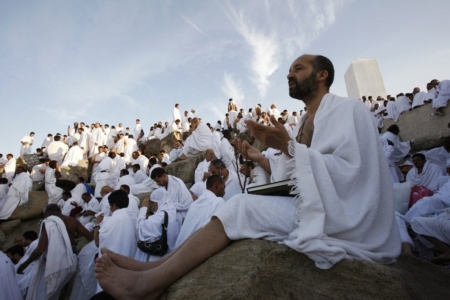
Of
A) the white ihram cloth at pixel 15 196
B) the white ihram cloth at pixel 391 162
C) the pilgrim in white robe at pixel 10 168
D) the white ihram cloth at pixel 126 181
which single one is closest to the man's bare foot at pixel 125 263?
the white ihram cloth at pixel 391 162

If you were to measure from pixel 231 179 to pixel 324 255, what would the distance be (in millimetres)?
5446

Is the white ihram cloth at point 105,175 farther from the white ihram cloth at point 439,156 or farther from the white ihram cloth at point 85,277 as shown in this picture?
the white ihram cloth at point 439,156

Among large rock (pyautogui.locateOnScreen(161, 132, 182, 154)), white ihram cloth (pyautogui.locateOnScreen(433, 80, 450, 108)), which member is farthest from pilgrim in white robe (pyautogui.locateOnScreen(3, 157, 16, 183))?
white ihram cloth (pyautogui.locateOnScreen(433, 80, 450, 108))

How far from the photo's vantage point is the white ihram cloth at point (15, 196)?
1061cm

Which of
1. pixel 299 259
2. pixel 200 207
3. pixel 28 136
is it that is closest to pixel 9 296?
pixel 200 207

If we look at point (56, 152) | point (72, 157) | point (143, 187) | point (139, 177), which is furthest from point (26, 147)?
point (143, 187)

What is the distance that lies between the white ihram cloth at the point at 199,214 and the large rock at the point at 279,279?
8.35 feet

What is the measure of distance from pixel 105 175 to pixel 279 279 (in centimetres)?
1179

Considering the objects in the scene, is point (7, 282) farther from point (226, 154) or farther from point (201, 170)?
point (226, 154)

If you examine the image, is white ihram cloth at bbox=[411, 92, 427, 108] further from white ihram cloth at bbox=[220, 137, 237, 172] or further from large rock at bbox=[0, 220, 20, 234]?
large rock at bbox=[0, 220, 20, 234]

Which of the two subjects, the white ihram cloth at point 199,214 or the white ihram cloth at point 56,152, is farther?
the white ihram cloth at point 56,152

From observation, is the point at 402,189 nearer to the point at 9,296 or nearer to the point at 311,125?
the point at 311,125

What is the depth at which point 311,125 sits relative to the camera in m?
2.68

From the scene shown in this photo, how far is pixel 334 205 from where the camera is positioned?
1779mm
